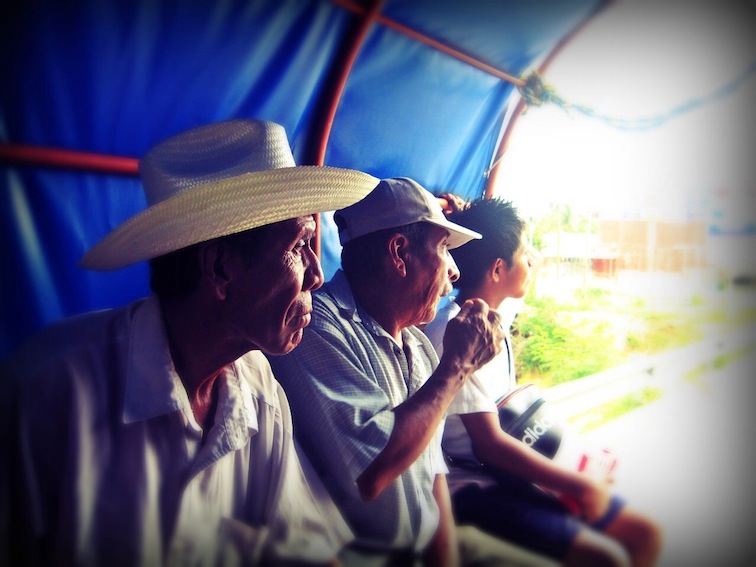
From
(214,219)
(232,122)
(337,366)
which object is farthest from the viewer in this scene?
(337,366)

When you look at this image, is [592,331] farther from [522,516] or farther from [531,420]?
[522,516]

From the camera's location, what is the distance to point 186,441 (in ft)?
3.91

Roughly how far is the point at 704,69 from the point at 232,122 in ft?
5.87

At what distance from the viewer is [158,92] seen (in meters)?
1.23

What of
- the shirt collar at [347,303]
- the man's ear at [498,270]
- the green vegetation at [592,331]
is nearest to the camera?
the shirt collar at [347,303]

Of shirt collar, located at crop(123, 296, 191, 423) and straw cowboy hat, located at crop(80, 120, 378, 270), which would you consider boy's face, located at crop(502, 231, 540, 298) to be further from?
shirt collar, located at crop(123, 296, 191, 423)

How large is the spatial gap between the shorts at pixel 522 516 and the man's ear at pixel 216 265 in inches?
39.8

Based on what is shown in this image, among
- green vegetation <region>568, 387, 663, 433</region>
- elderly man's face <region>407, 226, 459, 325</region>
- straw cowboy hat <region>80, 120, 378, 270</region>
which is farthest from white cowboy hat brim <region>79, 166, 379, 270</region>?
green vegetation <region>568, 387, 663, 433</region>

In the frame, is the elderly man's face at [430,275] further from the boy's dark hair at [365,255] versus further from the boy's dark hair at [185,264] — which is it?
the boy's dark hair at [185,264]

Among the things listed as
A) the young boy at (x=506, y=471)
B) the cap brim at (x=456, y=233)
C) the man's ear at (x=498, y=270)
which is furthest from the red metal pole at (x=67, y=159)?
the man's ear at (x=498, y=270)

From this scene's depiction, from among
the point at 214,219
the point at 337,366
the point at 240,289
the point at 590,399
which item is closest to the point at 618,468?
the point at 590,399

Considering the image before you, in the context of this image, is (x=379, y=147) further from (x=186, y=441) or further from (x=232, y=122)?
(x=186, y=441)

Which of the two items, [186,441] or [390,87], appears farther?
[390,87]

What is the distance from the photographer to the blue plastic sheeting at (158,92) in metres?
1.08
